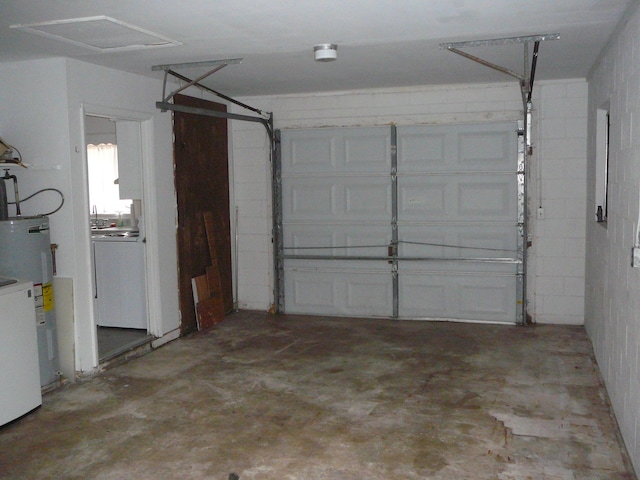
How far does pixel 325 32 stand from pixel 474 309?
3.64 meters

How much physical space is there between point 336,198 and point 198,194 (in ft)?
4.98

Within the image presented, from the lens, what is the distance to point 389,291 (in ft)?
22.2

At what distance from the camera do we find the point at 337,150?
682cm

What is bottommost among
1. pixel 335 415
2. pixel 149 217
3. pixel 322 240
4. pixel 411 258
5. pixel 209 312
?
pixel 335 415

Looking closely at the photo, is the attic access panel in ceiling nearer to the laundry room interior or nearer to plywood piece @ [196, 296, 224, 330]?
the laundry room interior

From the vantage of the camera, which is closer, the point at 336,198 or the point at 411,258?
the point at 411,258

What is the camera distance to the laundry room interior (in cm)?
350

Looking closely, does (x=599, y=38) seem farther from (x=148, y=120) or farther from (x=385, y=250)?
(x=148, y=120)

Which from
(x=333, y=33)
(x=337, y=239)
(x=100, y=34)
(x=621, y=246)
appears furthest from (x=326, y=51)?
(x=337, y=239)

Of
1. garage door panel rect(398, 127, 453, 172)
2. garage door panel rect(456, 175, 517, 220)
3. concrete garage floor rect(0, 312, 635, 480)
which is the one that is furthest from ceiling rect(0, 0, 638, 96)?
concrete garage floor rect(0, 312, 635, 480)

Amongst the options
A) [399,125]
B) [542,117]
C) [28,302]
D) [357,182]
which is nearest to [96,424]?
[28,302]

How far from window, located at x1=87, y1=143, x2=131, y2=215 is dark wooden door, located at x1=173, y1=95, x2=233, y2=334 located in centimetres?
188

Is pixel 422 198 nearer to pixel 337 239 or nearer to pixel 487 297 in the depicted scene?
pixel 337 239

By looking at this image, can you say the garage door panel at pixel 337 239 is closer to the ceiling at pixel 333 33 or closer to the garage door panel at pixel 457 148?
the garage door panel at pixel 457 148
